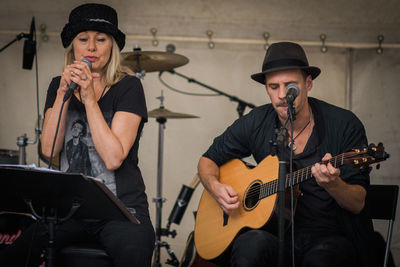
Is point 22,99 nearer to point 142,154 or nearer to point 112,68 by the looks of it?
point 142,154

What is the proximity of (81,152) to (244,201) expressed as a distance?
0.99 meters

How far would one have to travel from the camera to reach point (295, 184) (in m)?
2.51

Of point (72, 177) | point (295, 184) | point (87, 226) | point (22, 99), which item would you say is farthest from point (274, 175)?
point (22, 99)

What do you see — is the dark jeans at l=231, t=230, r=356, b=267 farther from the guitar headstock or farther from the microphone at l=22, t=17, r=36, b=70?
the microphone at l=22, t=17, r=36, b=70

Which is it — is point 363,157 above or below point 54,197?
above

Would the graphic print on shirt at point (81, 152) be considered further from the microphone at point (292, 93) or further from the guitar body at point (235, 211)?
the microphone at point (292, 93)

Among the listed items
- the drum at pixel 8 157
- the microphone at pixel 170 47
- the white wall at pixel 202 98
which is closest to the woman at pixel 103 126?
the drum at pixel 8 157

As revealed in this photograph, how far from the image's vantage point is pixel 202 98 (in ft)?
17.0

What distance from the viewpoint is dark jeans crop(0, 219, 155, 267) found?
225 cm

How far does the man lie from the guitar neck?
32 millimetres

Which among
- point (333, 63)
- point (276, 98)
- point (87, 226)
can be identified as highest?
point (333, 63)

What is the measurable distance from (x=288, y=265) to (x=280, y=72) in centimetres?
105

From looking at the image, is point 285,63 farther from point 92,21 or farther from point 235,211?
point 92,21

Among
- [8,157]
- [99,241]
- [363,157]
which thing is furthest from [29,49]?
[363,157]
